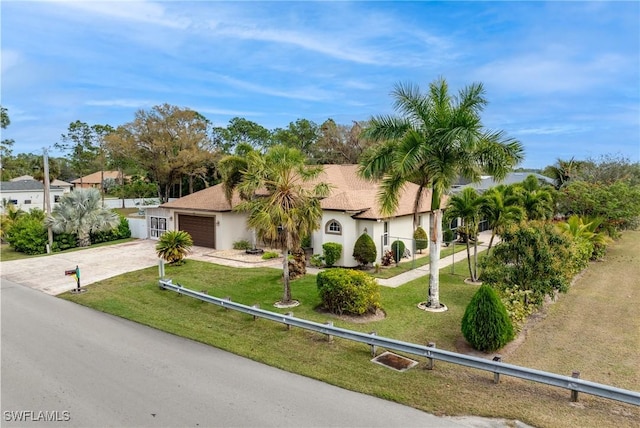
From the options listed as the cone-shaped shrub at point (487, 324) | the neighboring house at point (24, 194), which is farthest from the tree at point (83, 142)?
the cone-shaped shrub at point (487, 324)

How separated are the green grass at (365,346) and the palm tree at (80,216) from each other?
36.1 ft

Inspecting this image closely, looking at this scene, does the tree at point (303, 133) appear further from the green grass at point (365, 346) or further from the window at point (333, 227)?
the green grass at point (365, 346)

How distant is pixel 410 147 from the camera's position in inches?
446

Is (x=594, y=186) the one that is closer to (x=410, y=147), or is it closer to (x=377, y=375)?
(x=410, y=147)

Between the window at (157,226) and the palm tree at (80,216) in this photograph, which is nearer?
the palm tree at (80,216)

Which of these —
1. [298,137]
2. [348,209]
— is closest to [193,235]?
[348,209]

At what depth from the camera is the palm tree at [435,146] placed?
36.7 ft

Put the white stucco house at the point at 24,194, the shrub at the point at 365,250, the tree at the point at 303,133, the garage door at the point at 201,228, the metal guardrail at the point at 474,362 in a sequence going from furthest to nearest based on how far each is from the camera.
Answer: the tree at the point at 303,133, the white stucco house at the point at 24,194, the garage door at the point at 201,228, the shrub at the point at 365,250, the metal guardrail at the point at 474,362

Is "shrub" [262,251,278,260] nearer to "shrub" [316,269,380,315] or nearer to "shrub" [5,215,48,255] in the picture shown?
"shrub" [316,269,380,315]

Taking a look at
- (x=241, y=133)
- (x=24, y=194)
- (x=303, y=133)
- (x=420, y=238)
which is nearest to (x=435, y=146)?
(x=420, y=238)

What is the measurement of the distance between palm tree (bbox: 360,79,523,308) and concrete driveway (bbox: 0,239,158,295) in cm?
1270

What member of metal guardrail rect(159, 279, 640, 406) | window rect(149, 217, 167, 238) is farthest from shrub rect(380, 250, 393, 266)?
window rect(149, 217, 167, 238)

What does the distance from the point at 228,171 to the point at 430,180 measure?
458 inches

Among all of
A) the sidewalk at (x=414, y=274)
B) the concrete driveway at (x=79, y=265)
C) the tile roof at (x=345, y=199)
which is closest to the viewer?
the sidewalk at (x=414, y=274)
